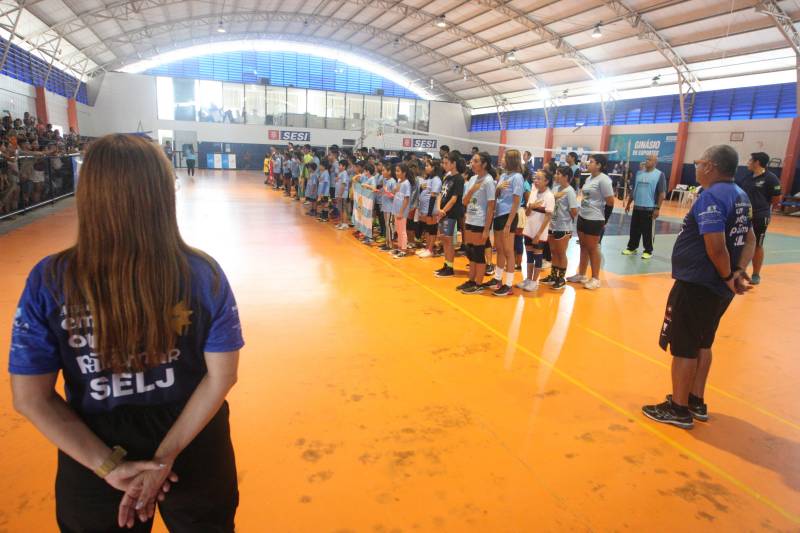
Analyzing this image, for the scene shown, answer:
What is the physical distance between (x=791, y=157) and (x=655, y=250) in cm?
1393

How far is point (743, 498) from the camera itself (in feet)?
7.98

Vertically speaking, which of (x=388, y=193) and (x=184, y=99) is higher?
(x=184, y=99)

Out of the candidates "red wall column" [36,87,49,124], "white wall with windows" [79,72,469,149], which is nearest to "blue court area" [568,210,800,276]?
"white wall with windows" [79,72,469,149]

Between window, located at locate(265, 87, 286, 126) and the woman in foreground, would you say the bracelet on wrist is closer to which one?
the woman in foreground

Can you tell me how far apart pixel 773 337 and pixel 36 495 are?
6.29 metres

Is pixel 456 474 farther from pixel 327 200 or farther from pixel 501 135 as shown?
pixel 501 135

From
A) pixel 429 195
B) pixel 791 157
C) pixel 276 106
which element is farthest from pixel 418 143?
pixel 429 195

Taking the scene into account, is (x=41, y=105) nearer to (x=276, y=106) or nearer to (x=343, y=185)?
(x=276, y=106)

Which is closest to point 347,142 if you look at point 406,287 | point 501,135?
point 501,135

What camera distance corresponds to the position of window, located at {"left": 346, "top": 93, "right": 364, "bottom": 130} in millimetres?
33844

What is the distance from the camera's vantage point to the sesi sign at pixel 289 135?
104 feet

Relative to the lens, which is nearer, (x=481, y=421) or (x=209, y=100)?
(x=481, y=421)

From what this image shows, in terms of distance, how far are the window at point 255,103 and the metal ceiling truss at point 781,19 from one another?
27354 millimetres

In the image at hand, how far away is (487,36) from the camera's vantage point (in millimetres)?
24625
